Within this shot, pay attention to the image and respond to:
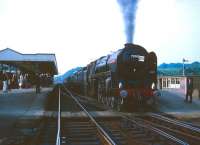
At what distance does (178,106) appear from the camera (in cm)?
2530

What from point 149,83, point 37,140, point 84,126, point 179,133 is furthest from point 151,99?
point 37,140

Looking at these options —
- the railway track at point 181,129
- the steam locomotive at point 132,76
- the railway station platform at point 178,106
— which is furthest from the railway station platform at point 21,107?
the railway station platform at point 178,106

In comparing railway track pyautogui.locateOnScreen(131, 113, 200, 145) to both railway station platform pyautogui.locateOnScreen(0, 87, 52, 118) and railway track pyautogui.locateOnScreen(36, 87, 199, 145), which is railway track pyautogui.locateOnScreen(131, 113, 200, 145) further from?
railway station platform pyautogui.locateOnScreen(0, 87, 52, 118)

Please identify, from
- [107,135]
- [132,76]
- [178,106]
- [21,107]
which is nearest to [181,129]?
[107,135]

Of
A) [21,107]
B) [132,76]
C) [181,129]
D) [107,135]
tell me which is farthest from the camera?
[21,107]

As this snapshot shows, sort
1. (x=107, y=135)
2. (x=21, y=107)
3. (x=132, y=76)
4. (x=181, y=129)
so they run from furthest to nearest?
1. (x=21, y=107)
2. (x=132, y=76)
3. (x=181, y=129)
4. (x=107, y=135)

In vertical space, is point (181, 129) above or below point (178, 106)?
below

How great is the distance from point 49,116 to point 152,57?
235 inches

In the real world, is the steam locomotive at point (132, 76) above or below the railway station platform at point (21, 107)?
above

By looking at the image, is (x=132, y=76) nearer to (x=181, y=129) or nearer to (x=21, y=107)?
(x=21, y=107)

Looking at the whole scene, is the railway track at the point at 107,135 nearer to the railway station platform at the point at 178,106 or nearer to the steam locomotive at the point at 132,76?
the steam locomotive at the point at 132,76

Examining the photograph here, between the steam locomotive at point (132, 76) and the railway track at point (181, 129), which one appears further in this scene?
the steam locomotive at point (132, 76)

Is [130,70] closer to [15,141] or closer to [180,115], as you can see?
[180,115]

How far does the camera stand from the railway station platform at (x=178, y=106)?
21516mm
